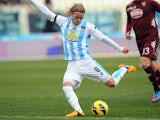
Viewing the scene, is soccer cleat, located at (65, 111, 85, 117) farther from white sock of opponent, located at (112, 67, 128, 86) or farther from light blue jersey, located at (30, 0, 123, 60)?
white sock of opponent, located at (112, 67, 128, 86)

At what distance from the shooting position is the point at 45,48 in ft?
107

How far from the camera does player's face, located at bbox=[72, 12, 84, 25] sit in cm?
1139

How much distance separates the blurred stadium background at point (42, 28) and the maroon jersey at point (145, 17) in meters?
→ 18.3

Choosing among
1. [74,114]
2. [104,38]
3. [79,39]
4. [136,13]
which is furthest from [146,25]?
[74,114]

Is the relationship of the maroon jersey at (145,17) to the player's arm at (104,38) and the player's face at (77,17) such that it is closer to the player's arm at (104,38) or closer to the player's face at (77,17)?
the player's arm at (104,38)

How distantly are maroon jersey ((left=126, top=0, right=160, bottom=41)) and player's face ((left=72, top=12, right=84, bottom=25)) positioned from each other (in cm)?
166

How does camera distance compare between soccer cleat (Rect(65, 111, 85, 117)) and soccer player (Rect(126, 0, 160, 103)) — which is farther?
soccer player (Rect(126, 0, 160, 103))

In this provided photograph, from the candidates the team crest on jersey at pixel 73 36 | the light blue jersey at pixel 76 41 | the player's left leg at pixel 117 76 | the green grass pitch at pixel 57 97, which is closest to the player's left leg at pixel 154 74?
the green grass pitch at pixel 57 97

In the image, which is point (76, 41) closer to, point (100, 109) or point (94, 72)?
point (94, 72)

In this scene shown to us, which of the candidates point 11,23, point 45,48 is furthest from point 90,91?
point 11,23

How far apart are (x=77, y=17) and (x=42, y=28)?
2290 cm

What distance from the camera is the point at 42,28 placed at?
1347 inches

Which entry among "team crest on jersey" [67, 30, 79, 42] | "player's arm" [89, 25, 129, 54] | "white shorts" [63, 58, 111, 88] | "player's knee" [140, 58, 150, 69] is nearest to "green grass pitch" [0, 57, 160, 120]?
"white shorts" [63, 58, 111, 88]

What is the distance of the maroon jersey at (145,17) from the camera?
1259 centimetres
